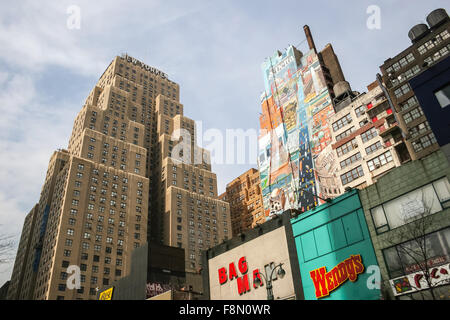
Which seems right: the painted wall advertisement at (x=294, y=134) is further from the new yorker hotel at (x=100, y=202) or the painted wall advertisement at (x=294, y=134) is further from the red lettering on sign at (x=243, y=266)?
the red lettering on sign at (x=243, y=266)

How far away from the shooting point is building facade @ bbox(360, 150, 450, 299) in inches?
1096

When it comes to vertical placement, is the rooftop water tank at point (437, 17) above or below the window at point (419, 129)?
above

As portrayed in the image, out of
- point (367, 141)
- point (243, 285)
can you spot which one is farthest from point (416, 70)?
point (243, 285)

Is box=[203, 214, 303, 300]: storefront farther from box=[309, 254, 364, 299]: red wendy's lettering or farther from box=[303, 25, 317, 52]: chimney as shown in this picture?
box=[303, 25, 317, 52]: chimney

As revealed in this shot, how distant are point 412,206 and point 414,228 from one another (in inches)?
74.2

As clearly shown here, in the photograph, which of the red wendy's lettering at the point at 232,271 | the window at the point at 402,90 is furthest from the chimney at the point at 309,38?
the red wendy's lettering at the point at 232,271

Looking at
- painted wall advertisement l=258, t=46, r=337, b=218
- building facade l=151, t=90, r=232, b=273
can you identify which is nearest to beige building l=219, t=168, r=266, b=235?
building facade l=151, t=90, r=232, b=273

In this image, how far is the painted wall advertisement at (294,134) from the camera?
92.7 metres

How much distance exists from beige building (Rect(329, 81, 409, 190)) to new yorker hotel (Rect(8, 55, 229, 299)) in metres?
64.6

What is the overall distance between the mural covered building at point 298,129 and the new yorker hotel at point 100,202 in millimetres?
37043

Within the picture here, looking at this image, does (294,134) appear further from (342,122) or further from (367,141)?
(367,141)

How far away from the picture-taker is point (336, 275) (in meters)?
33.5

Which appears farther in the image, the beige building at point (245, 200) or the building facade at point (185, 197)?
the beige building at point (245, 200)
